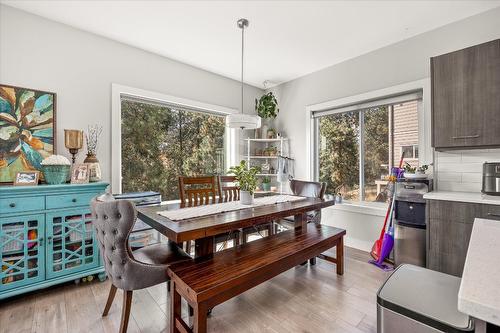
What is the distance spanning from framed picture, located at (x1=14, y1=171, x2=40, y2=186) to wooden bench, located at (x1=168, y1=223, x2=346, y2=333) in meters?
1.74

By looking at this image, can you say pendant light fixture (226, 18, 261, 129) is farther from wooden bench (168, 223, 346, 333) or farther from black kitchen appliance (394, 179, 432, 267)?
black kitchen appliance (394, 179, 432, 267)

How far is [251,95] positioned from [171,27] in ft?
7.03

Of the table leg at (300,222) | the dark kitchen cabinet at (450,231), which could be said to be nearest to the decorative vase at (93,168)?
the table leg at (300,222)

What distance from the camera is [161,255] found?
6.25 feet

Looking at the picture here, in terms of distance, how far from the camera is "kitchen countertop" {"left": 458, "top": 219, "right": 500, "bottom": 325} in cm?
51

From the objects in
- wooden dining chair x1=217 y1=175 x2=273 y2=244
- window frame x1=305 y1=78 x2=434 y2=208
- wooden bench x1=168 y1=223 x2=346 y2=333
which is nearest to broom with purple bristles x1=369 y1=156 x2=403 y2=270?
window frame x1=305 y1=78 x2=434 y2=208

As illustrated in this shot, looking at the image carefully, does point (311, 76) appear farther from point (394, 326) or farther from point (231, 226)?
point (394, 326)

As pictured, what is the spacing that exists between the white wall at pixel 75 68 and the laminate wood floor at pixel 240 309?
1380 millimetres

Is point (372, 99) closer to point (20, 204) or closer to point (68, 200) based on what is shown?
point (68, 200)

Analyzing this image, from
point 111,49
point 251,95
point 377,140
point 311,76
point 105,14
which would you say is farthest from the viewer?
point 251,95

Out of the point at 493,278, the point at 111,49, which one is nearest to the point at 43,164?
the point at 111,49

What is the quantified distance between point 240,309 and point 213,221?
872mm

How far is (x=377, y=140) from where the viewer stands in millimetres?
3408

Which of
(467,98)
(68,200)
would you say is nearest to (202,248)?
(68,200)
